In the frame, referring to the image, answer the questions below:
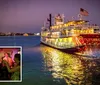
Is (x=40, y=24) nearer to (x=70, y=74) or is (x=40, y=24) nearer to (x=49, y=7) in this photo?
(x=49, y=7)

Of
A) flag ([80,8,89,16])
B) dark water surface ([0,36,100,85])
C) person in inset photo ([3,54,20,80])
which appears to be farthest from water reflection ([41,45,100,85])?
flag ([80,8,89,16])

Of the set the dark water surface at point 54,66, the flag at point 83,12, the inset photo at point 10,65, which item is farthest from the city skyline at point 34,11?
the inset photo at point 10,65

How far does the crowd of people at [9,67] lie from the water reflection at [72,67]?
42cm

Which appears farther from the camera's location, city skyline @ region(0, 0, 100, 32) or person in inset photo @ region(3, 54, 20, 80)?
city skyline @ region(0, 0, 100, 32)

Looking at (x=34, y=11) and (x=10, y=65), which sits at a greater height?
(x=34, y=11)

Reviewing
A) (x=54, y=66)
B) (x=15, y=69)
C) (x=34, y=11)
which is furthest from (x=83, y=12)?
(x=15, y=69)

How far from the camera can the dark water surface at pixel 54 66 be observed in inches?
115

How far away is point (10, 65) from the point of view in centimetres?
291

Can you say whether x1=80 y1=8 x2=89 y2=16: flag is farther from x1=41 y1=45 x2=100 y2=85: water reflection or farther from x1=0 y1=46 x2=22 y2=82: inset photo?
x1=0 y1=46 x2=22 y2=82: inset photo

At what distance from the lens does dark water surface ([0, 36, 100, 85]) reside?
2.93 metres

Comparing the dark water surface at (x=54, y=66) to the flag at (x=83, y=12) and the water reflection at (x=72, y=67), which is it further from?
the flag at (x=83, y=12)

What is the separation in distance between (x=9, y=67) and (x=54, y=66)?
2.13ft

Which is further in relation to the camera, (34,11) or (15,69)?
(34,11)

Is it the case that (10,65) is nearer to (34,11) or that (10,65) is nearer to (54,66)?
(54,66)
